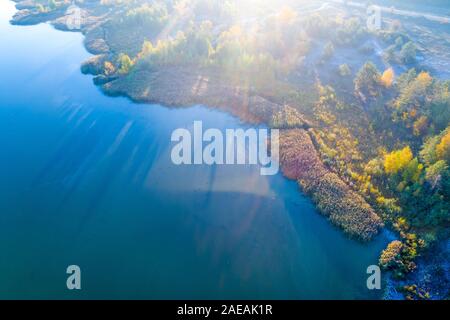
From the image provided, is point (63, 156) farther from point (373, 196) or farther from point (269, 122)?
point (373, 196)

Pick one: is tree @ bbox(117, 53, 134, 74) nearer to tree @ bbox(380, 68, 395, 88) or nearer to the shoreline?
the shoreline

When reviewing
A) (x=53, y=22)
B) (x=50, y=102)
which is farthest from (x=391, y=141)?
(x=53, y=22)

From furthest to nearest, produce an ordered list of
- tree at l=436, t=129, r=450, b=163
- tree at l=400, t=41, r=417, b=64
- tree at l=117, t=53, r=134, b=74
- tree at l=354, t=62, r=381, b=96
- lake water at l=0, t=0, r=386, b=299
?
1. tree at l=400, t=41, r=417, b=64
2. tree at l=117, t=53, r=134, b=74
3. tree at l=354, t=62, r=381, b=96
4. tree at l=436, t=129, r=450, b=163
5. lake water at l=0, t=0, r=386, b=299

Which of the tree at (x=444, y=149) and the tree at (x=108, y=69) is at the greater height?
the tree at (x=444, y=149)

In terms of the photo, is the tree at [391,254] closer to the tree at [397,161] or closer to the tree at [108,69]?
the tree at [397,161]

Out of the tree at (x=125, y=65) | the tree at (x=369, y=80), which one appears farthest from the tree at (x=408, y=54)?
the tree at (x=125, y=65)

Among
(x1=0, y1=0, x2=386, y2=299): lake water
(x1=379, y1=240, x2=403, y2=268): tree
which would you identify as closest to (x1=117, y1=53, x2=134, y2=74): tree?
(x1=0, y1=0, x2=386, y2=299): lake water

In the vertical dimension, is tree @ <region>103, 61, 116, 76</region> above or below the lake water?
above
